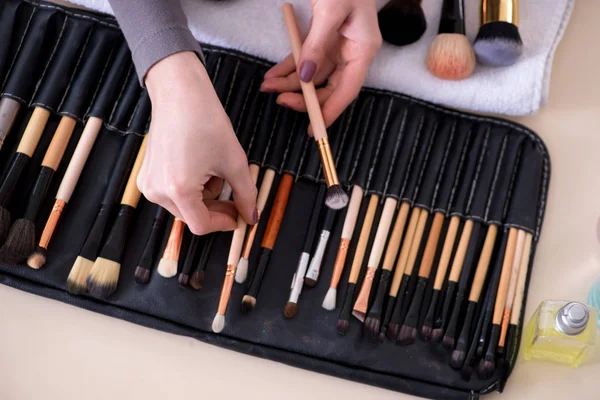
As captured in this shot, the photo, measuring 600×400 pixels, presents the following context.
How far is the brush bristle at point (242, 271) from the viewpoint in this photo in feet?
2.33

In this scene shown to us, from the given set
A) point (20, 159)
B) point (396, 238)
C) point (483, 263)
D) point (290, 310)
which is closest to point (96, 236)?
point (20, 159)

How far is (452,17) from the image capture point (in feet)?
2.63

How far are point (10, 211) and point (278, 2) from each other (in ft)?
1.36

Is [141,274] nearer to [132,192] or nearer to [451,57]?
[132,192]

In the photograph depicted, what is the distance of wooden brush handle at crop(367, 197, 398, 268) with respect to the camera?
0.72m

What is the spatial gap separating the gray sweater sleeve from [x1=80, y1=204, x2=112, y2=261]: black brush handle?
0.17 metres

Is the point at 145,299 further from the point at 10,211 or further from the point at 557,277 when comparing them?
the point at 557,277

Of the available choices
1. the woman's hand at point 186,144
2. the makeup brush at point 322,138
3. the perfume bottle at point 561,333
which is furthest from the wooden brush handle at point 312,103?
the perfume bottle at point 561,333

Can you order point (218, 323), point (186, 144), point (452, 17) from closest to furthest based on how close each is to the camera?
point (186, 144), point (218, 323), point (452, 17)

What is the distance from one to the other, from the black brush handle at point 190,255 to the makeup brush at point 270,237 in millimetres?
70

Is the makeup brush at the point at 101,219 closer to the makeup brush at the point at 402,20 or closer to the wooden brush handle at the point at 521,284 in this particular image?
the makeup brush at the point at 402,20

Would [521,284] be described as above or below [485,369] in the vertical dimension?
above

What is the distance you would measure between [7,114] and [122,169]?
0.15 metres

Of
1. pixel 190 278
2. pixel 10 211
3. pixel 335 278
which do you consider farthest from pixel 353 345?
pixel 10 211
